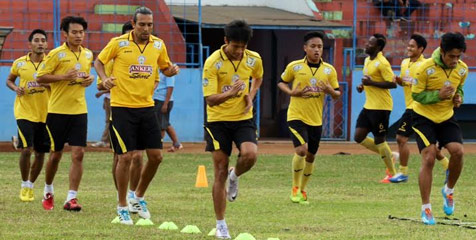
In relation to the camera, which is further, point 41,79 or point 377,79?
point 377,79

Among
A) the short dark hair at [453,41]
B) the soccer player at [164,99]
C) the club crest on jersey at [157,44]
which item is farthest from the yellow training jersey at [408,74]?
the club crest on jersey at [157,44]

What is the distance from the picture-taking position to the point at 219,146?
10.6m

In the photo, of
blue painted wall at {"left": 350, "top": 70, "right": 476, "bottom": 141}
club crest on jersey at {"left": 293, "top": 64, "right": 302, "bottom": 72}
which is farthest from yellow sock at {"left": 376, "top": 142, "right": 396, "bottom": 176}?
blue painted wall at {"left": 350, "top": 70, "right": 476, "bottom": 141}

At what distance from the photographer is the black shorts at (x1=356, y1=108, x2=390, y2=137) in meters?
17.6

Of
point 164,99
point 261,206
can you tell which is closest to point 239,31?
point 261,206

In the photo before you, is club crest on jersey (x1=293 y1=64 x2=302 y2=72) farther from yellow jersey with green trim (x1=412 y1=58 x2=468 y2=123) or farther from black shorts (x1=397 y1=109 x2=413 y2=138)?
black shorts (x1=397 y1=109 x2=413 y2=138)

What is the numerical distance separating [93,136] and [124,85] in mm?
14248

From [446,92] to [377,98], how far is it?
5688 mm

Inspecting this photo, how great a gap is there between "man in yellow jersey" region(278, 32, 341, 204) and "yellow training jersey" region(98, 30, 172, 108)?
309 centimetres

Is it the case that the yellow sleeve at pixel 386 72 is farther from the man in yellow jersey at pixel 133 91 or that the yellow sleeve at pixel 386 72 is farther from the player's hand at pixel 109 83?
the player's hand at pixel 109 83

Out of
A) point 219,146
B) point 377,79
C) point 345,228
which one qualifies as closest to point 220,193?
point 219,146

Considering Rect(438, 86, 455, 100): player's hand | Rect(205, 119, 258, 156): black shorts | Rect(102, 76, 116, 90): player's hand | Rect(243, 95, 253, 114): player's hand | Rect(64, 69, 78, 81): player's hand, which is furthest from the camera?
Rect(64, 69, 78, 81): player's hand

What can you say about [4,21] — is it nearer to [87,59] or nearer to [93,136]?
[93,136]

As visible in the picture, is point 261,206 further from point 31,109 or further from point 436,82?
point 31,109
